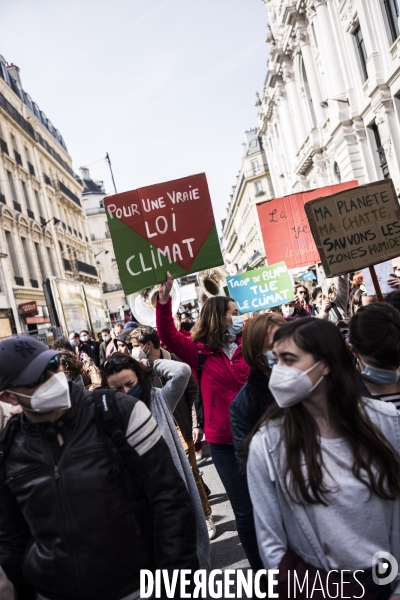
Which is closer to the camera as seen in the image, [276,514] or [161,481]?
[276,514]

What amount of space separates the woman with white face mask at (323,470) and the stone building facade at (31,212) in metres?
20.9

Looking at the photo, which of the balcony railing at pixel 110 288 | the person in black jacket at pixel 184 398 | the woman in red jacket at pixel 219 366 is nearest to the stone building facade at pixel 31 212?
the person in black jacket at pixel 184 398

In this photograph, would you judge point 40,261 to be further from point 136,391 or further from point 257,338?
point 257,338

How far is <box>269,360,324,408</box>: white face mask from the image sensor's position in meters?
2.19

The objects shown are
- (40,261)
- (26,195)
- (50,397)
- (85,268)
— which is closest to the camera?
(50,397)

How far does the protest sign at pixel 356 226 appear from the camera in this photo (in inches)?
195

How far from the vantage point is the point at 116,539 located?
7.32ft

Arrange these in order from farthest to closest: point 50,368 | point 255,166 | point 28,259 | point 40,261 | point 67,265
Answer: point 255,166, point 67,265, point 40,261, point 28,259, point 50,368

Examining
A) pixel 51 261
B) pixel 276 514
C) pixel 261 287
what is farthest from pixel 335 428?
pixel 51 261

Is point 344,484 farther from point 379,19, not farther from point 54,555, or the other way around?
point 379,19

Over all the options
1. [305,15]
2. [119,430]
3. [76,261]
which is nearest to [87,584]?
[119,430]

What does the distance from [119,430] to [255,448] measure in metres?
0.50

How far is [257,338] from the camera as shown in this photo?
3.42 m

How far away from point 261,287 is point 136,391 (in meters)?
6.63
